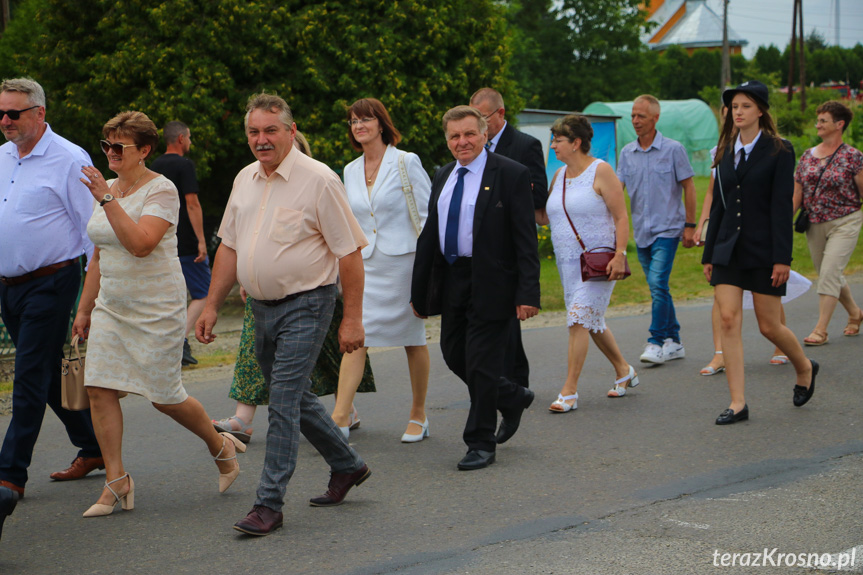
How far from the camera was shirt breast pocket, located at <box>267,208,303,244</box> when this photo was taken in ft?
15.5

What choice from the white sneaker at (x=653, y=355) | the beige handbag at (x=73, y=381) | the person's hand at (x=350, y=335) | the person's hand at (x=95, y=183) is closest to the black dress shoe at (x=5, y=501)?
the beige handbag at (x=73, y=381)

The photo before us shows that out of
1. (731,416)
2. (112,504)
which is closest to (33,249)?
(112,504)

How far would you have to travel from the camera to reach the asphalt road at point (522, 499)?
4.27m

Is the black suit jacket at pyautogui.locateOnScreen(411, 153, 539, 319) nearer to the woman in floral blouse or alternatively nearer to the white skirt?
the white skirt

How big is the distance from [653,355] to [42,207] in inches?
200

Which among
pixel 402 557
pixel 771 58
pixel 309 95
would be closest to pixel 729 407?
pixel 402 557

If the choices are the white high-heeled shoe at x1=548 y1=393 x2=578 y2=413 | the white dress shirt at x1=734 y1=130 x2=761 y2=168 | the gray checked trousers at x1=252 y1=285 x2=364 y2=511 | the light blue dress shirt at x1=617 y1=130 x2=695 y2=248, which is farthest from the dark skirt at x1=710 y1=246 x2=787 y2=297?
the gray checked trousers at x1=252 y1=285 x2=364 y2=511

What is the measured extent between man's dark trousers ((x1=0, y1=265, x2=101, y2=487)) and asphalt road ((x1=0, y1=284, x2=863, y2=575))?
31 cm

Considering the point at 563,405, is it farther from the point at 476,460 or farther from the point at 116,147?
the point at 116,147

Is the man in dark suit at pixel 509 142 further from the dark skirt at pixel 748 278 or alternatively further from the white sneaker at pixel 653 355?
the white sneaker at pixel 653 355

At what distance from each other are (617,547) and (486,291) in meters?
1.79

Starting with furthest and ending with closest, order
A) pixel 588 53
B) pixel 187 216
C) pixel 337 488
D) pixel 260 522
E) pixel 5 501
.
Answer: pixel 588 53, pixel 187 216, pixel 337 488, pixel 260 522, pixel 5 501

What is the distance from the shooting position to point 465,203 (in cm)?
580

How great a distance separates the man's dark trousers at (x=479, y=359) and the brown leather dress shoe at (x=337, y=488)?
0.89 m
